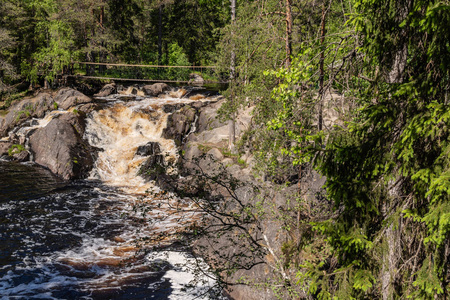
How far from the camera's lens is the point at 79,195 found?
17.1m

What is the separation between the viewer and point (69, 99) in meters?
25.1

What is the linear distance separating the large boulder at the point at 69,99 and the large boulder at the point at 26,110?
1.86ft

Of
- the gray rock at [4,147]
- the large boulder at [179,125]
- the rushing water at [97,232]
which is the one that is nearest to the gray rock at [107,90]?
the rushing water at [97,232]

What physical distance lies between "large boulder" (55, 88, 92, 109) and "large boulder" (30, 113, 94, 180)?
3.08 metres

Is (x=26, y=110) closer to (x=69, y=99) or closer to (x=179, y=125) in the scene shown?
(x=69, y=99)

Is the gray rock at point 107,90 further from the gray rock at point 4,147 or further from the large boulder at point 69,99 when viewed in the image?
the gray rock at point 4,147

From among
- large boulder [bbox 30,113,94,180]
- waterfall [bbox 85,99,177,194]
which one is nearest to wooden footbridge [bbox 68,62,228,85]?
waterfall [bbox 85,99,177,194]

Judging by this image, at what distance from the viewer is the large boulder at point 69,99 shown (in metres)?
24.9

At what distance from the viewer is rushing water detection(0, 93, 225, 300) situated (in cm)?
988

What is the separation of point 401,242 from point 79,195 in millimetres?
15848

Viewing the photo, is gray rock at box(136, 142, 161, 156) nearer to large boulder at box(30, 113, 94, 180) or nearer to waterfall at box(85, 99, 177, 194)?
waterfall at box(85, 99, 177, 194)

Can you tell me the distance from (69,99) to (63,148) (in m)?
6.28

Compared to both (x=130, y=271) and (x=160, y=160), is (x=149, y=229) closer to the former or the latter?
(x=130, y=271)

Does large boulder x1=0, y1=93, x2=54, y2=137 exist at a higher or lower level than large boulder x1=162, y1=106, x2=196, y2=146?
higher
